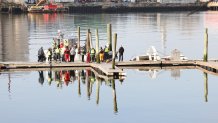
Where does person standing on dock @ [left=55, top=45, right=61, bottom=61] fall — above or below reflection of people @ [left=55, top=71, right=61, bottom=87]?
above

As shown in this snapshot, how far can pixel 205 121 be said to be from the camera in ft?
146

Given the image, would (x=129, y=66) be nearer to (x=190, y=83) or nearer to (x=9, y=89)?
(x=190, y=83)

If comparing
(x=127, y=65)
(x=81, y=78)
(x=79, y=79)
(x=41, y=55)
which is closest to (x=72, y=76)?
(x=81, y=78)

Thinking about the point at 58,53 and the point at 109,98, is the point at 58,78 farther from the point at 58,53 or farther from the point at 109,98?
the point at 109,98

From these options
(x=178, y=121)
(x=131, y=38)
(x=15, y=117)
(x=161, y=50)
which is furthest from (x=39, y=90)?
(x=131, y=38)

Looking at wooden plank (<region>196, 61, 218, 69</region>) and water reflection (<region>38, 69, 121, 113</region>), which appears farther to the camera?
wooden plank (<region>196, 61, 218, 69</region>)

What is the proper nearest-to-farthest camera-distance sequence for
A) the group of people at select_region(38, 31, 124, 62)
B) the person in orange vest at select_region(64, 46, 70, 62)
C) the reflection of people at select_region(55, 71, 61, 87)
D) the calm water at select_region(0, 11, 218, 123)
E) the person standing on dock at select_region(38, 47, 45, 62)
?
the calm water at select_region(0, 11, 218, 123), the reflection of people at select_region(55, 71, 61, 87), the group of people at select_region(38, 31, 124, 62), the person in orange vest at select_region(64, 46, 70, 62), the person standing on dock at select_region(38, 47, 45, 62)

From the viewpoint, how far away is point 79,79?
62.0 metres

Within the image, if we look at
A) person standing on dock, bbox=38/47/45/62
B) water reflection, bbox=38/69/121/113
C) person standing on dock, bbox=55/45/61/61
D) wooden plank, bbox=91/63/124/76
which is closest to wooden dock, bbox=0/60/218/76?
wooden plank, bbox=91/63/124/76

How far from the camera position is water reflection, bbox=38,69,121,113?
57872 millimetres

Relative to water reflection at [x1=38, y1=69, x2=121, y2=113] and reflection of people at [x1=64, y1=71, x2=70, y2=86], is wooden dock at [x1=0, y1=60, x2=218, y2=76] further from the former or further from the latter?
reflection of people at [x1=64, y1=71, x2=70, y2=86]

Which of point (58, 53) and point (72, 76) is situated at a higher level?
point (58, 53)

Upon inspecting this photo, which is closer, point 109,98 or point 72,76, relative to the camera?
point 109,98

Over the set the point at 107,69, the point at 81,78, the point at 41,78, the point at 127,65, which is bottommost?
the point at 41,78
